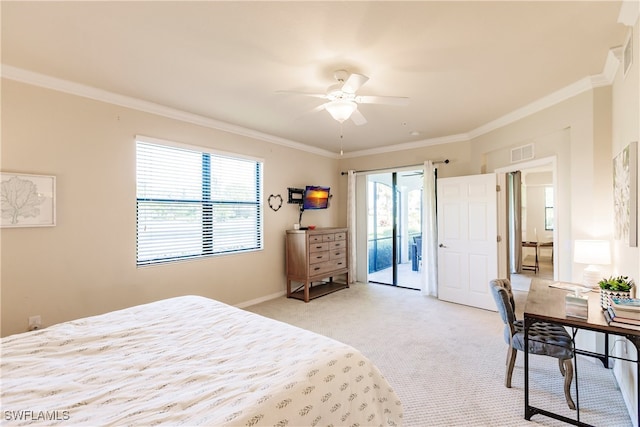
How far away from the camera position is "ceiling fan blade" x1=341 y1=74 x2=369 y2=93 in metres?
2.20

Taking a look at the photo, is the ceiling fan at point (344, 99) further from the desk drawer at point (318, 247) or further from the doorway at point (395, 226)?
the doorway at point (395, 226)

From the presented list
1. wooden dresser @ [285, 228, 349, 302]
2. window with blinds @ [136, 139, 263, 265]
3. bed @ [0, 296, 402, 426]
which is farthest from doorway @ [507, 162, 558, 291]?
bed @ [0, 296, 402, 426]

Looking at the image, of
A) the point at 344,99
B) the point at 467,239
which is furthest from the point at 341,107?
the point at 467,239

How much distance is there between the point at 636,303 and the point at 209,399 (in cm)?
254

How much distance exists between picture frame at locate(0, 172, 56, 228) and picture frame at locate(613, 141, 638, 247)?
474 centimetres

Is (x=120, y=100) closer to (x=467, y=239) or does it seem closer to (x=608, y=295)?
(x=608, y=295)

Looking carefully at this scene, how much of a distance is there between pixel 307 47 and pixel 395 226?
4262 millimetres

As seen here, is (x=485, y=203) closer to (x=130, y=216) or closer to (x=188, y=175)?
(x=188, y=175)

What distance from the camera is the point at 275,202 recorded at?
4.99m

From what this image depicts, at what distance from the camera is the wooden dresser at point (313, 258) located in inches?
189

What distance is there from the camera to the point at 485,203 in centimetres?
Answer: 434

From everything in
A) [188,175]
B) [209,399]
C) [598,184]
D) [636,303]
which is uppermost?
[188,175]

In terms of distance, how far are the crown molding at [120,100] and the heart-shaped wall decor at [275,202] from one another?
3.07ft

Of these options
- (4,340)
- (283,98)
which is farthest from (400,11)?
(4,340)
